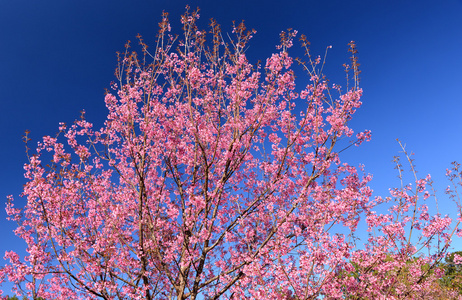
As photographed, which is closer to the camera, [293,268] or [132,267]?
[293,268]

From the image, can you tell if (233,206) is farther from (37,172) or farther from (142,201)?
(37,172)

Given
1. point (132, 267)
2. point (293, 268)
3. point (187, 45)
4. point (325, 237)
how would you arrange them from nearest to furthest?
point (325, 237) → point (293, 268) → point (132, 267) → point (187, 45)

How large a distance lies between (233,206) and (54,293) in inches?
292

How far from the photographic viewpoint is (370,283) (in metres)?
10.4

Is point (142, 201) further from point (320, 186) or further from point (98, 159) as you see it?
point (320, 186)

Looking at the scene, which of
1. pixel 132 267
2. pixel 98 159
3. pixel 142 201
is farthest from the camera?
pixel 98 159

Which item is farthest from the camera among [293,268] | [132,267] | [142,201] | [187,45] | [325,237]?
[187,45]

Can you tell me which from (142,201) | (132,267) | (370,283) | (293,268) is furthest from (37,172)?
(370,283)

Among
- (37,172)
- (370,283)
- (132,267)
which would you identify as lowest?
(370,283)

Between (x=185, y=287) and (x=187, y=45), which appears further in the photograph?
(x=187, y=45)

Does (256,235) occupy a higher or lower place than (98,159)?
lower

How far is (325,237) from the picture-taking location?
8.36m

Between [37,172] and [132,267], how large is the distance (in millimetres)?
4464

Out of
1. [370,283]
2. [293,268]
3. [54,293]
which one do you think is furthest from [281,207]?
[54,293]
